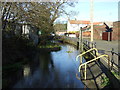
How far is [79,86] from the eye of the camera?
5.44 m

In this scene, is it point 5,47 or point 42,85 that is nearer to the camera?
point 42,85

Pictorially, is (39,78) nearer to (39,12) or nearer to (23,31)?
(39,12)

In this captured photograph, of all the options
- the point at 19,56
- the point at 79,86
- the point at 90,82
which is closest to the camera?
the point at 79,86

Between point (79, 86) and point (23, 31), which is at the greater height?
point (23, 31)

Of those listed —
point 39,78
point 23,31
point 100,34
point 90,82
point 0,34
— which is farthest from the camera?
point 100,34

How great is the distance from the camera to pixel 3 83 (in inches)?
217

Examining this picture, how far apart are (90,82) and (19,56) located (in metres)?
5.92

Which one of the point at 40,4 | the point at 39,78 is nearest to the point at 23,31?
the point at 40,4

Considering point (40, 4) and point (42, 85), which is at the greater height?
point (40, 4)

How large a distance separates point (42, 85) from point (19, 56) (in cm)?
507

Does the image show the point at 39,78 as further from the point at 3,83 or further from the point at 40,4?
the point at 40,4

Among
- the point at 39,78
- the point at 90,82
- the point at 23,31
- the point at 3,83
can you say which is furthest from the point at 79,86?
the point at 23,31

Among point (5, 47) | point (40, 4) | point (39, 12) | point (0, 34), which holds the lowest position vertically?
point (5, 47)

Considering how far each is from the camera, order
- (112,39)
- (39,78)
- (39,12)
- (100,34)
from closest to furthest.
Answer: (39,78) < (39,12) < (112,39) < (100,34)
